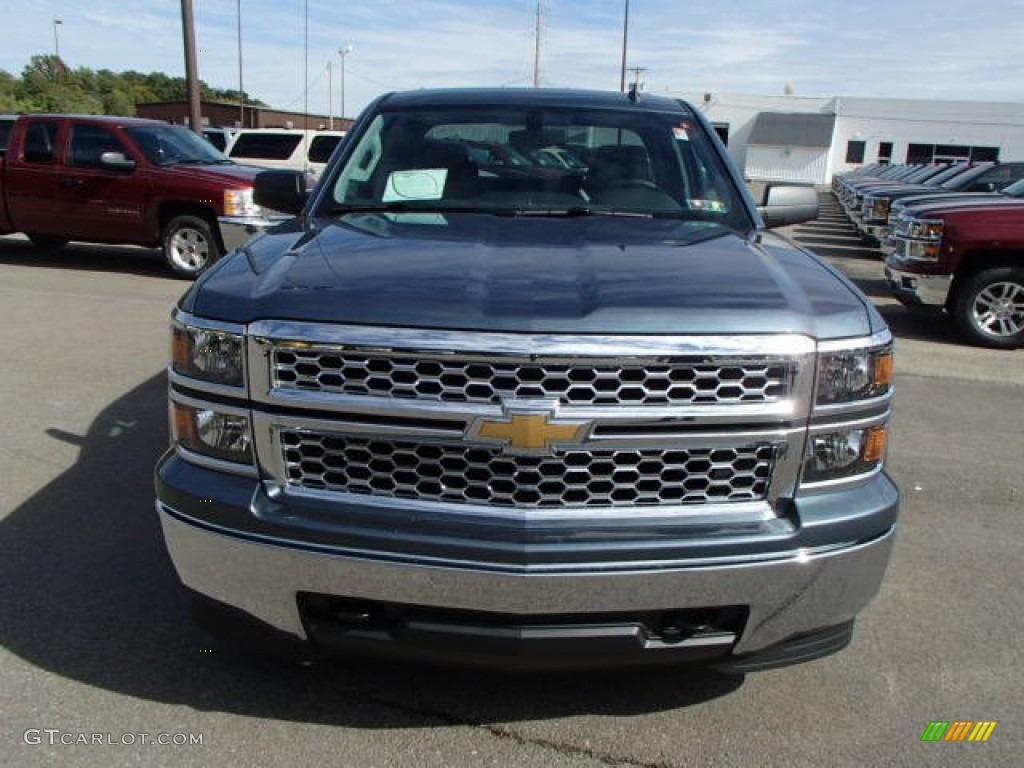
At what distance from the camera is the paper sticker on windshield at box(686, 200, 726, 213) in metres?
3.63

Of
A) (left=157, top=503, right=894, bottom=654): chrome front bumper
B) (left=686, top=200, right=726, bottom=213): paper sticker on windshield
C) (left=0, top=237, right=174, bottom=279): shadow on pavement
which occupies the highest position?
(left=686, top=200, right=726, bottom=213): paper sticker on windshield

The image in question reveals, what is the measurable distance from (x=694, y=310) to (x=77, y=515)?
310 cm

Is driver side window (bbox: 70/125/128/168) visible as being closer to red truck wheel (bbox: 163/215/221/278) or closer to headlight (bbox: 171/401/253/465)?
red truck wheel (bbox: 163/215/221/278)

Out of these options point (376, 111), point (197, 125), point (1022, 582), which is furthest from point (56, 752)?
point (197, 125)

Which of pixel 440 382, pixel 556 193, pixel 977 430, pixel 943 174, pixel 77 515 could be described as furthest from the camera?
pixel 943 174

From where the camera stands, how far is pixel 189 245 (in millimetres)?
11148

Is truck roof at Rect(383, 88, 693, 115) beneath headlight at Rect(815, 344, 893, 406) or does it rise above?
above

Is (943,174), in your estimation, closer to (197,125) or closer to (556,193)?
(197,125)

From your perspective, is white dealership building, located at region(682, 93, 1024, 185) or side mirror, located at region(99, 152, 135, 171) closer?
side mirror, located at region(99, 152, 135, 171)

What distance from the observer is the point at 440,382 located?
224 cm

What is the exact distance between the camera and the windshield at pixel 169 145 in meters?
11.3

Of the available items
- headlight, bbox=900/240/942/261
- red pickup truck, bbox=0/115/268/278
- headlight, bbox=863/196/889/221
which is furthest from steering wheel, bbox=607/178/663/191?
headlight, bbox=863/196/889/221

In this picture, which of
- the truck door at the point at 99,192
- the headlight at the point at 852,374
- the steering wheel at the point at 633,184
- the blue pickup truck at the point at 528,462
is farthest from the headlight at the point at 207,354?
the truck door at the point at 99,192

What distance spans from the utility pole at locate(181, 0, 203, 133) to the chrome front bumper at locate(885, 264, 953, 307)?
40.1 ft
